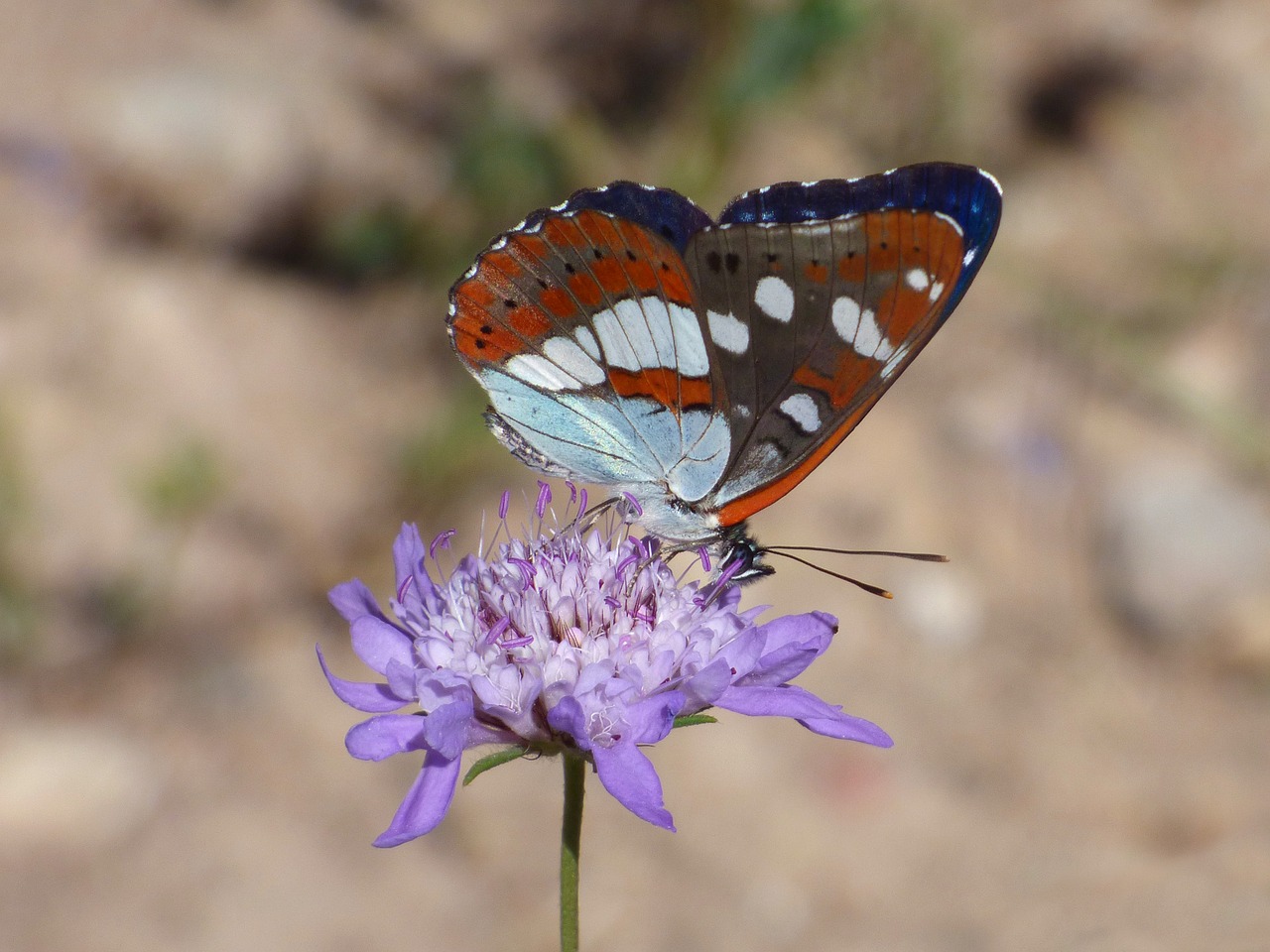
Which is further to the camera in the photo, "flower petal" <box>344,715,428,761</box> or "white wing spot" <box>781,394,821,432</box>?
"white wing spot" <box>781,394,821,432</box>

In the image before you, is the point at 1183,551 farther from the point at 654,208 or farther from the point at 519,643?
the point at 519,643

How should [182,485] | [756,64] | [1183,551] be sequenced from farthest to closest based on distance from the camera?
1. [756,64]
2. [1183,551]
3. [182,485]

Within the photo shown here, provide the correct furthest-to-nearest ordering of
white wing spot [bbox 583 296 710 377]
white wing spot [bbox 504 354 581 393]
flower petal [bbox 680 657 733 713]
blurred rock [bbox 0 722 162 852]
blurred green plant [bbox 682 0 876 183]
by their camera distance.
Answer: blurred green plant [bbox 682 0 876 183] → blurred rock [bbox 0 722 162 852] → white wing spot [bbox 504 354 581 393] → white wing spot [bbox 583 296 710 377] → flower petal [bbox 680 657 733 713]

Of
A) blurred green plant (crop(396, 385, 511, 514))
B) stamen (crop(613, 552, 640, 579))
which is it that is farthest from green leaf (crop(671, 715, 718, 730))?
blurred green plant (crop(396, 385, 511, 514))

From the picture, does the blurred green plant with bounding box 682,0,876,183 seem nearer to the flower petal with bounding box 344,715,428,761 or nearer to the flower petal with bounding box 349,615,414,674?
the flower petal with bounding box 349,615,414,674

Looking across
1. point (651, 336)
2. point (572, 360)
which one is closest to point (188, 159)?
point (572, 360)

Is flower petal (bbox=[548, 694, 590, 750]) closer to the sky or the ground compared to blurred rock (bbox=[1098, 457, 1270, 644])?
closer to the ground

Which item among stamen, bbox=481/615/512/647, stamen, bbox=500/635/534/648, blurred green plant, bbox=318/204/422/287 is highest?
blurred green plant, bbox=318/204/422/287
